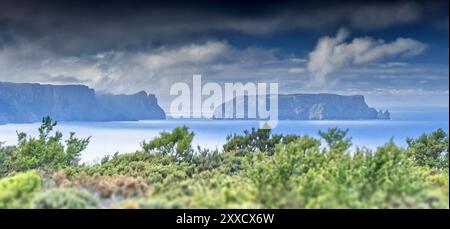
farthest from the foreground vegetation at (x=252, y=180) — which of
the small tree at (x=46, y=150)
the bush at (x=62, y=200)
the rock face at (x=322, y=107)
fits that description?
the small tree at (x=46, y=150)

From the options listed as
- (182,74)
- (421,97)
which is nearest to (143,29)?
(182,74)

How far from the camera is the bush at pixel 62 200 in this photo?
5738 mm

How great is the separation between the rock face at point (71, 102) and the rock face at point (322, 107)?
1.41 metres

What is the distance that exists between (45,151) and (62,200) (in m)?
3.69

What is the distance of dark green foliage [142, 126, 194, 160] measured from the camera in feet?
28.0

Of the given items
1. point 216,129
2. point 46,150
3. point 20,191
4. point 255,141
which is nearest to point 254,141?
point 255,141

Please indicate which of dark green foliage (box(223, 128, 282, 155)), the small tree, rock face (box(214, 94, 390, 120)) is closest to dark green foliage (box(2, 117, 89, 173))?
the small tree

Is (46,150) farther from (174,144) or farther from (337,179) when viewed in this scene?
(337,179)

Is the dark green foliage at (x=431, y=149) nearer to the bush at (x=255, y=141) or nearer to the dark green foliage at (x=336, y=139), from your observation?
the dark green foliage at (x=336, y=139)

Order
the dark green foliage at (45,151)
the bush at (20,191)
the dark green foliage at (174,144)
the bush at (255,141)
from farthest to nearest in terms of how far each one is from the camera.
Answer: the dark green foliage at (45,151) → the dark green foliage at (174,144) → the bush at (255,141) → the bush at (20,191)

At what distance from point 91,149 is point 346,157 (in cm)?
447

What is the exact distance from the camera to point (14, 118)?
9.15 metres

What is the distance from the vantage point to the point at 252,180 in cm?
665

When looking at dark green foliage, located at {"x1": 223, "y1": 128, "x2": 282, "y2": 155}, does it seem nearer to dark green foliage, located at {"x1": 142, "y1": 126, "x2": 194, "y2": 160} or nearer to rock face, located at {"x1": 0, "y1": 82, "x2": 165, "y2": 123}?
dark green foliage, located at {"x1": 142, "y1": 126, "x2": 194, "y2": 160}
